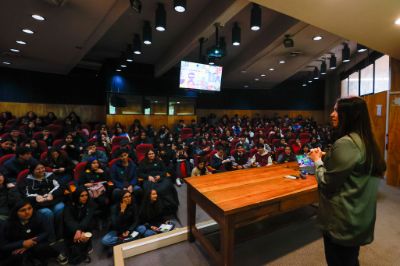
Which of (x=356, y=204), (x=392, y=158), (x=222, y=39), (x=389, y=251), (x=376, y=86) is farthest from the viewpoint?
(x=376, y=86)

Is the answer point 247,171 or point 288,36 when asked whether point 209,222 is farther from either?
point 288,36

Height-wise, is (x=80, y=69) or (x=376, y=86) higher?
(x=80, y=69)

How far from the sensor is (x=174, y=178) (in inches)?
182

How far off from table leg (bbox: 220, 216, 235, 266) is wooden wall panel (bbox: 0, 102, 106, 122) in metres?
9.24

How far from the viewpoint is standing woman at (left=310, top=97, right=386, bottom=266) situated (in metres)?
1.08

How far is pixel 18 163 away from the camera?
3.31 m

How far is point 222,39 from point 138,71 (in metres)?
4.46

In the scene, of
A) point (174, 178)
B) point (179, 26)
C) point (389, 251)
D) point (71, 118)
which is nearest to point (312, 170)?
point (389, 251)

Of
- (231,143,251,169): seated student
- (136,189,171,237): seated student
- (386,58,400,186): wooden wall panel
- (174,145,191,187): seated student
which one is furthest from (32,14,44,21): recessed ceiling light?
(386,58,400,186): wooden wall panel

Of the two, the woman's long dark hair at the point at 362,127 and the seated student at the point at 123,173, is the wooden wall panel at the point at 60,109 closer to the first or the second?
the seated student at the point at 123,173

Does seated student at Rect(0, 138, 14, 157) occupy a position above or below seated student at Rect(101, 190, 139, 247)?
above

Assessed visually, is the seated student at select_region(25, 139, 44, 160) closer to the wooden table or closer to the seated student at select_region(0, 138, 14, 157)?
the seated student at select_region(0, 138, 14, 157)

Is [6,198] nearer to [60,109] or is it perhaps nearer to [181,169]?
[181,169]

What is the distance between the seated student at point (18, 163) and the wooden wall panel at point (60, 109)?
20.8 ft
